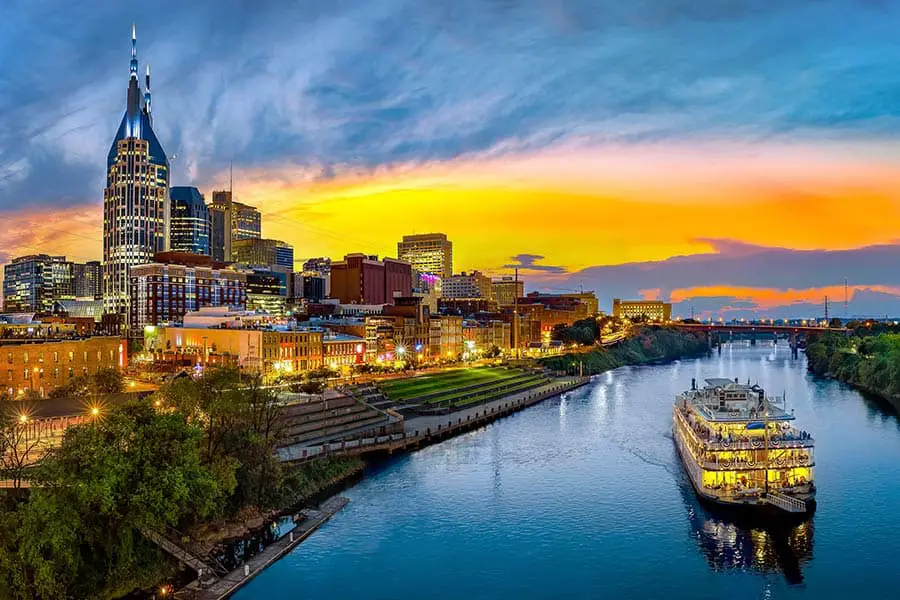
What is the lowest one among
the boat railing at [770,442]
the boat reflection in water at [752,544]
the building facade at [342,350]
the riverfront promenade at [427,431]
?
the boat reflection in water at [752,544]

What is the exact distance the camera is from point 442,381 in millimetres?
122812

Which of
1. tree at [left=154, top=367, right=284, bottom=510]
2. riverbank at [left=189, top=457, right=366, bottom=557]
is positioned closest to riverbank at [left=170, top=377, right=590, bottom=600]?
riverbank at [left=189, top=457, right=366, bottom=557]

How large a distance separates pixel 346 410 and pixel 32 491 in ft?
153

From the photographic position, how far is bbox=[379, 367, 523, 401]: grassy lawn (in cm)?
Result: 10531

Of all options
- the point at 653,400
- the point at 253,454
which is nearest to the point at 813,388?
the point at 653,400

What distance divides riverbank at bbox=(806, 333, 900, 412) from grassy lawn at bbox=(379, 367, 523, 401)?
64.9 m

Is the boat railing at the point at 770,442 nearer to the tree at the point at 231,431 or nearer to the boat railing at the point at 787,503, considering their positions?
the boat railing at the point at 787,503

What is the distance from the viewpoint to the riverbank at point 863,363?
404 ft

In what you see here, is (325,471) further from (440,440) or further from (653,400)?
(653,400)

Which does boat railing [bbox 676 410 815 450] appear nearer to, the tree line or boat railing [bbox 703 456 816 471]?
boat railing [bbox 703 456 816 471]

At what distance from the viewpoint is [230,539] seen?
4881 centimetres

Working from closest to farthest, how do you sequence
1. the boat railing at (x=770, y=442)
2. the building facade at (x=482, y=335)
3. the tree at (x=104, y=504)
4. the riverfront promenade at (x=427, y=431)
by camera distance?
1. the tree at (x=104, y=504)
2. the boat railing at (x=770, y=442)
3. the riverfront promenade at (x=427, y=431)
4. the building facade at (x=482, y=335)

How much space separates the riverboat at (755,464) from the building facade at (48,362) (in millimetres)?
68394

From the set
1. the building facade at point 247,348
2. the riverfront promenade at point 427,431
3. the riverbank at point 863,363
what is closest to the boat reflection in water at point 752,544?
the riverfront promenade at point 427,431
